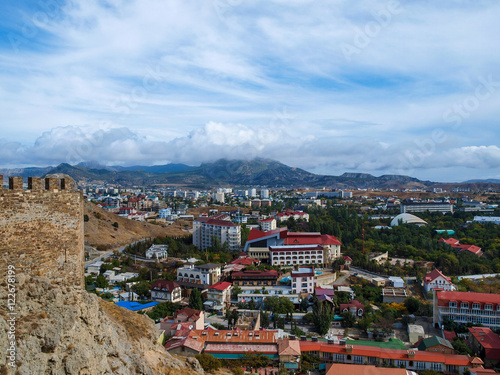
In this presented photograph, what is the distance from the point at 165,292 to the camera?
71.8ft

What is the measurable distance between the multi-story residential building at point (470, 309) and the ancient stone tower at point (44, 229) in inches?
732

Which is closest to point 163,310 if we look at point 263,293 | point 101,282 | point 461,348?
point 101,282

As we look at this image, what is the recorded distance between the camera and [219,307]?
2125 centimetres

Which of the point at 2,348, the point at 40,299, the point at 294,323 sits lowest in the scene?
the point at 294,323

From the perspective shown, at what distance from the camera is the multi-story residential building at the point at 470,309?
1909cm

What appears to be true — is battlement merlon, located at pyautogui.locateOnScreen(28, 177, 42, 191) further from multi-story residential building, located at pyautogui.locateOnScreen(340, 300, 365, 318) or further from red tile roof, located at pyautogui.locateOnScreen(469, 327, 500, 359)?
multi-story residential building, located at pyautogui.locateOnScreen(340, 300, 365, 318)

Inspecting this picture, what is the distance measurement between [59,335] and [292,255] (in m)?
26.7

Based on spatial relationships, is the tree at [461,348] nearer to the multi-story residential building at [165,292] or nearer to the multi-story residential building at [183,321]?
the multi-story residential building at [183,321]

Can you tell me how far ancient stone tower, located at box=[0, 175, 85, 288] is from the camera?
4.75 meters

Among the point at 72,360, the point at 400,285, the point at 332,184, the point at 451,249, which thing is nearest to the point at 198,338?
the point at 72,360

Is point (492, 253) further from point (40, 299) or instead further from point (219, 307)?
point (40, 299)

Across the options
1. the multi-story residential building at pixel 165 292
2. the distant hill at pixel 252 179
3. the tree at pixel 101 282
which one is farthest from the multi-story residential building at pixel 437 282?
the distant hill at pixel 252 179

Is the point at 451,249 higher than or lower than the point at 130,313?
lower

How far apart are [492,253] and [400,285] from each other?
11.6m
